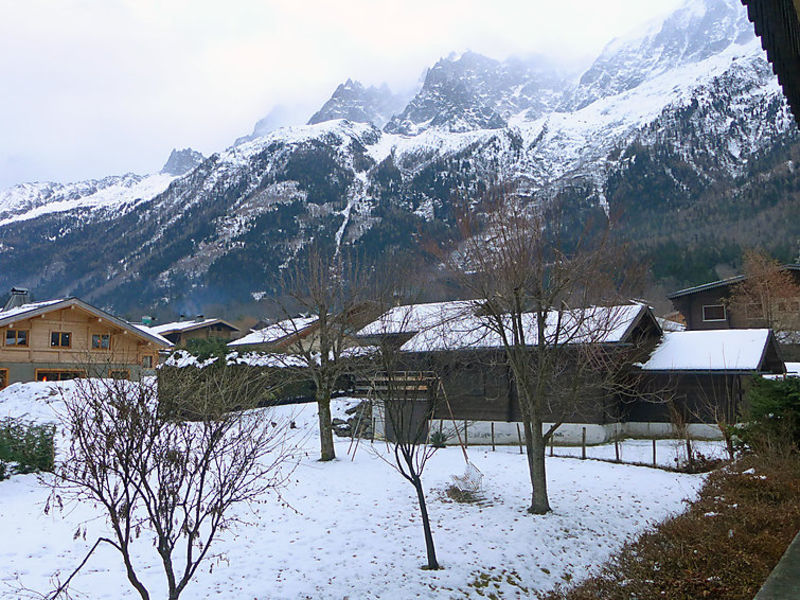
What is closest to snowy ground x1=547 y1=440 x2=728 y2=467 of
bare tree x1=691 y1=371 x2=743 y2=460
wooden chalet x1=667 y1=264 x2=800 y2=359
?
bare tree x1=691 y1=371 x2=743 y2=460

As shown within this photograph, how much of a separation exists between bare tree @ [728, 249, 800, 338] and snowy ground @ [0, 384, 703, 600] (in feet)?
92.7

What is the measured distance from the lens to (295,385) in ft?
108

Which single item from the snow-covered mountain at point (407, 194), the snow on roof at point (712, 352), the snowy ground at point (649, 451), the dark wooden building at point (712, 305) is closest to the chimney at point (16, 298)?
the snowy ground at point (649, 451)

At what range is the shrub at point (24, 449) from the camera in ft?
47.3

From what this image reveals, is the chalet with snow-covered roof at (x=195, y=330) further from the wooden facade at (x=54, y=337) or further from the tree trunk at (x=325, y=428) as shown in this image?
the tree trunk at (x=325, y=428)

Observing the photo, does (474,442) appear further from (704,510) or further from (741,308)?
(741,308)

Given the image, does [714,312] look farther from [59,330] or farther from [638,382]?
[59,330]

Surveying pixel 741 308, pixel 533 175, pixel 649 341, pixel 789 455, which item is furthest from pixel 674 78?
pixel 789 455

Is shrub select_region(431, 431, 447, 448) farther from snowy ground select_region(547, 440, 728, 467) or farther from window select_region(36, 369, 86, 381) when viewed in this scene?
window select_region(36, 369, 86, 381)

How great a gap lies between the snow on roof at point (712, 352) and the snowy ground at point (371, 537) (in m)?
8.46

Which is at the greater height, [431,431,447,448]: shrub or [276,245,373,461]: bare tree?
[276,245,373,461]: bare tree

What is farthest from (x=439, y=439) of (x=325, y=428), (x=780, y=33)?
(x=780, y=33)

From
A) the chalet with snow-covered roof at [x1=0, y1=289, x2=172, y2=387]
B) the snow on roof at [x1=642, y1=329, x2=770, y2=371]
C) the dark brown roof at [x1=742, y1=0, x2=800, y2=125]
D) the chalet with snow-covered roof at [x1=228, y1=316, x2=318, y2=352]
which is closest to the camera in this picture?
the dark brown roof at [x1=742, y1=0, x2=800, y2=125]

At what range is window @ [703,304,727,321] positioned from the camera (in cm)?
4488
